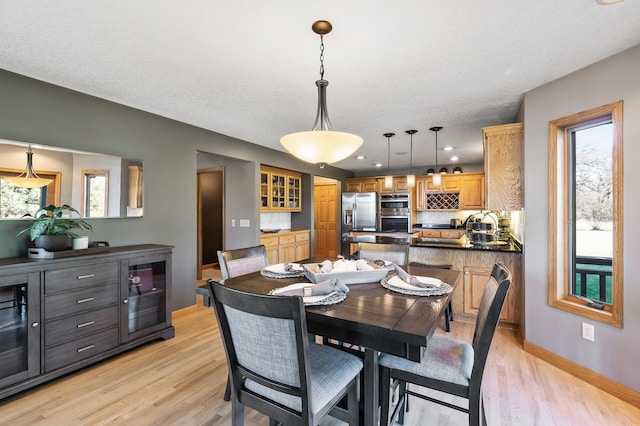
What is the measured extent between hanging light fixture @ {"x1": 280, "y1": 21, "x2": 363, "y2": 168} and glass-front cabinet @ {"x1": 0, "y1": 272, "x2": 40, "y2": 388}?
6.58 feet

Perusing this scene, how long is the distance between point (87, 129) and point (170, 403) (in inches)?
95.5

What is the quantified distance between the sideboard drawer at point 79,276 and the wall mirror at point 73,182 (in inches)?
22.9

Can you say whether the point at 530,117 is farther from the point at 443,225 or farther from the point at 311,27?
the point at 443,225

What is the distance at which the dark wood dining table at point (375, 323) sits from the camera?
1164 millimetres

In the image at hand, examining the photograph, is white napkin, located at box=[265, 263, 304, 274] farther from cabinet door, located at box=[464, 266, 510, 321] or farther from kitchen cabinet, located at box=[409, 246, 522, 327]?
cabinet door, located at box=[464, 266, 510, 321]

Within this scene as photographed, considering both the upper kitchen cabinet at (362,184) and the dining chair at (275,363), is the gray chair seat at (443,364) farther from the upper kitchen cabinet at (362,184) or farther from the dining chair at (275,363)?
the upper kitchen cabinet at (362,184)

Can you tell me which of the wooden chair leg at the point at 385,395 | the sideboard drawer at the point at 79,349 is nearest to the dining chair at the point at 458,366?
the wooden chair leg at the point at 385,395

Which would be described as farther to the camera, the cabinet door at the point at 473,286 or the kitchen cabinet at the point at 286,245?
the kitchen cabinet at the point at 286,245

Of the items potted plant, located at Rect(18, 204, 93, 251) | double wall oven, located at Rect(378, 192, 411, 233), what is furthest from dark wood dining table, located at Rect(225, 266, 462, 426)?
double wall oven, located at Rect(378, 192, 411, 233)

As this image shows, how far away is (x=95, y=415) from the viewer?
1883mm

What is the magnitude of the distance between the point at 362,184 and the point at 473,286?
4.49m

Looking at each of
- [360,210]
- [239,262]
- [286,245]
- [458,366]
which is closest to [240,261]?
[239,262]

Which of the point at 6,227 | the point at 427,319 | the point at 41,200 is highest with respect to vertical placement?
the point at 41,200

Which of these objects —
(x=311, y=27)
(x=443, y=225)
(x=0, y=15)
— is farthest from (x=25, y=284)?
(x=443, y=225)
